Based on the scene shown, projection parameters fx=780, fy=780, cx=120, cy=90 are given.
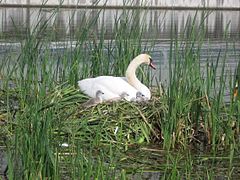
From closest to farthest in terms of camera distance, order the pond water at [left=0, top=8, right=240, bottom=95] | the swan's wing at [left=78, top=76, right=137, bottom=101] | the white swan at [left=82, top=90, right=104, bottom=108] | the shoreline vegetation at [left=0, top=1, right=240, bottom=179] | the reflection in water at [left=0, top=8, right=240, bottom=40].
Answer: the shoreline vegetation at [left=0, top=1, right=240, bottom=179], the white swan at [left=82, top=90, right=104, bottom=108], the swan's wing at [left=78, top=76, right=137, bottom=101], the pond water at [left=0, top=8, right=240, bottom=95], the reflection in water at [left=0, top=8, right=240, bottom=40]

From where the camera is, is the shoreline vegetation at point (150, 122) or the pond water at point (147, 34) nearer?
the shoreline vegetation at point (150, 122)

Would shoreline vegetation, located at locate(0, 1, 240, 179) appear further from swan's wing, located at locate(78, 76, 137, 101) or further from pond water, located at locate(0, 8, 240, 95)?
pond water, located at locate(0, 8, 240, 95)

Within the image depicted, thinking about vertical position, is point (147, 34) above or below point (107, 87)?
above

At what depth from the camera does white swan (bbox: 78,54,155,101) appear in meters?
9.09

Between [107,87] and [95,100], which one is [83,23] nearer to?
[107,87]

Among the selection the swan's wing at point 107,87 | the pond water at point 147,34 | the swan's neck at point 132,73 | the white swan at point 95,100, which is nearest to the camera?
the white swan at point 95,100

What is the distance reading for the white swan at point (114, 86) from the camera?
9086 mm

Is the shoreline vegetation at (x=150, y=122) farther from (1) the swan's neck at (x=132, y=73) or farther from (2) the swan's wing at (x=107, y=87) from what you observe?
(1) the swan's neck at (x=132, y=73)

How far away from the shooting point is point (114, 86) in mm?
9141

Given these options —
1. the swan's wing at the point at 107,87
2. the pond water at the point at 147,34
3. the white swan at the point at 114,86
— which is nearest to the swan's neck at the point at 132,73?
the white swan at the point at 114,86

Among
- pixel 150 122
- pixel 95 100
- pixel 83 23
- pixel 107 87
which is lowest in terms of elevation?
pixel 150 122

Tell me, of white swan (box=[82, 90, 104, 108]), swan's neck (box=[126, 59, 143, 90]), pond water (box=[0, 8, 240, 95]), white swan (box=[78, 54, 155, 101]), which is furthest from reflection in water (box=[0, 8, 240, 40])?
white swan (box=[82, 90, 104, 108])

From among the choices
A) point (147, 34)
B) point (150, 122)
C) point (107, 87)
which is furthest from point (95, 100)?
point (147, 34)

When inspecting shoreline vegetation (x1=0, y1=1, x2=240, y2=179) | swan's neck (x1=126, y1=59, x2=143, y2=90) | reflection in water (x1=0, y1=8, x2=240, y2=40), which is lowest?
shoreline vegetation (x1=0, y1=1, x2=240, y2=179)
